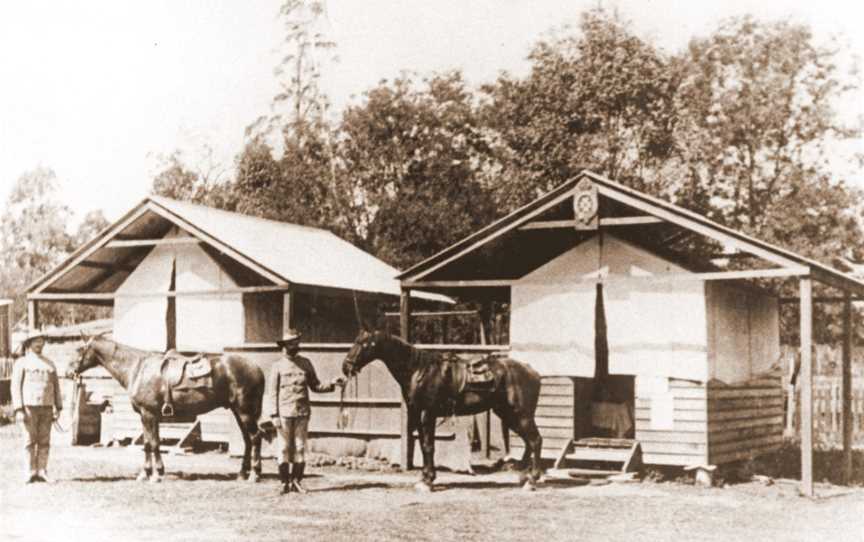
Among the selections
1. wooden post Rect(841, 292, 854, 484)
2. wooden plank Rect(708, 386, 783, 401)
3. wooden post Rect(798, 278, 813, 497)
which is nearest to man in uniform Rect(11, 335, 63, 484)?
wooden plank Rect(708, 386, 783, 401)

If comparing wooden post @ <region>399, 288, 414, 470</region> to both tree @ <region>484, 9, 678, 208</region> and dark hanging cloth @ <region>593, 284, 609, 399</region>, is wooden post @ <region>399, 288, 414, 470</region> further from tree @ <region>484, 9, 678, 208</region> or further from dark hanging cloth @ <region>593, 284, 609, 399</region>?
tree @ <region>484, 9, 678, 208</region>

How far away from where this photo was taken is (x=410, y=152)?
3869cm

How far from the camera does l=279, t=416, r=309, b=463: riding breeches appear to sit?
42.9ft

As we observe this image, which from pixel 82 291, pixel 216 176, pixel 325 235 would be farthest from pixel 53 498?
pixel 216 176

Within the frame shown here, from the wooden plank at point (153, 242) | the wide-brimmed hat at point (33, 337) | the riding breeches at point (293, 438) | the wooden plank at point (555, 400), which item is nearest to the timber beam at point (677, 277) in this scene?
the wooden plank at point (555, 400)

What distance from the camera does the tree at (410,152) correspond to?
124ft

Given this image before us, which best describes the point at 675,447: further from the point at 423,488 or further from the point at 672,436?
the point at 423,488

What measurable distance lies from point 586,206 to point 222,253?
801 cm

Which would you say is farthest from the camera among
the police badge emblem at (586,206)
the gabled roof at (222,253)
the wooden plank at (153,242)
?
the wooden plank at (153,242)

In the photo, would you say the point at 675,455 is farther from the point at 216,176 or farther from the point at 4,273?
the point at 4,273

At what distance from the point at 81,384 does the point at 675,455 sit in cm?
1161

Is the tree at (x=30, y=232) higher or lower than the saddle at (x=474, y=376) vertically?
higher

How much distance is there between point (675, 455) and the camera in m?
15.0

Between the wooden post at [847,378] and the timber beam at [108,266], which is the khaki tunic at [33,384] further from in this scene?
the wooden post at [847,378]
